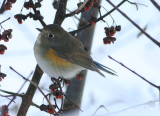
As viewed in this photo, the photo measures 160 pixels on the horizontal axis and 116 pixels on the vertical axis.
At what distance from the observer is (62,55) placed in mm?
2734

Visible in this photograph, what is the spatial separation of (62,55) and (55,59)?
0.11m

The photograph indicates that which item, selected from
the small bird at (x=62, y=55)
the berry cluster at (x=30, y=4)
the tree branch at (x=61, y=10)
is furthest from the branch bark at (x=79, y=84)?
the berry cluster at (x=30, y=4)

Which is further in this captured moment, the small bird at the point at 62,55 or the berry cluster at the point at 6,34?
the small bird at the point at 62,55

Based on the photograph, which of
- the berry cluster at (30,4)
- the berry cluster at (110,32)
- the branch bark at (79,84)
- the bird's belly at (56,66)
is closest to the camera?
the berry cluster at (30,4)

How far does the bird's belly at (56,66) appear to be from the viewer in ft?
8.50

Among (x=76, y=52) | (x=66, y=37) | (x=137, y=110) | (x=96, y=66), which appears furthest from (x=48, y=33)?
(x=137, y=110)

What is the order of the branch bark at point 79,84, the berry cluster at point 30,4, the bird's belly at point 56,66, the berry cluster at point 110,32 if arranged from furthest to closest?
the branch bark at point 79,84, the bird's belly at point 56,66, the berry cluster at point 110,32, the berry cluster at point 30,4

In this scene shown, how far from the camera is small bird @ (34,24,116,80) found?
2.62 m

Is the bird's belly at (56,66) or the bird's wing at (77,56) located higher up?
the bird's wing at (77,56)

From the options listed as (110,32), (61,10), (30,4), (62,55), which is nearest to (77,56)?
(62,55)

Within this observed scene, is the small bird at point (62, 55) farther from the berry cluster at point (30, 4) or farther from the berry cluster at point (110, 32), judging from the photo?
the berry cluster at point (30, 4)

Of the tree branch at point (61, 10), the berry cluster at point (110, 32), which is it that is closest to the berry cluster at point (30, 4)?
the tree branch at point (61, 10)

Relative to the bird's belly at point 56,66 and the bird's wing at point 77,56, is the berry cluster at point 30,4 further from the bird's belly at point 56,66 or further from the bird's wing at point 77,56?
the bird's wing at point 77,56

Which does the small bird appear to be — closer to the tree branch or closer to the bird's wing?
the bird's wing
